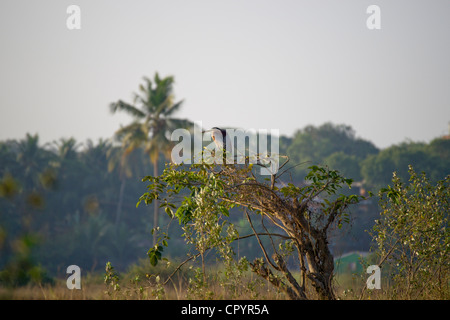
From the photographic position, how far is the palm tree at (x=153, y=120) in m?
31.3

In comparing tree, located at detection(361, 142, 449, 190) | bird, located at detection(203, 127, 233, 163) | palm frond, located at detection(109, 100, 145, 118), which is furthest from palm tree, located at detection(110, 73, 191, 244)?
bird, located at detection(203, 127, 233, 163)

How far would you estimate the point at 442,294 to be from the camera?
534 centimetres

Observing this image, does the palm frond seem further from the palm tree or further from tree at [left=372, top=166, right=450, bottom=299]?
tree at [left=372, top=166, right=450, bottom=299]

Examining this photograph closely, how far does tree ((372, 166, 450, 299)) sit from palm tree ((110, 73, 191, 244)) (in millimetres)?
25827

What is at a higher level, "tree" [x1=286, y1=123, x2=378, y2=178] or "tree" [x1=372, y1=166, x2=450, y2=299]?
"tree" [x1=286, y1=123, x2=378, y2=178]

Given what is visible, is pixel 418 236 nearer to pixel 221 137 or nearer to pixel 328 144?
pixel 221 137

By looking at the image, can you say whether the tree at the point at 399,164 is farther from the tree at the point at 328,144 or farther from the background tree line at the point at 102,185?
the tree at the point at 328,144

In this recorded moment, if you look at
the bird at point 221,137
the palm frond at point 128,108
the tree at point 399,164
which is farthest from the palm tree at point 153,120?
the bird at point 221,137

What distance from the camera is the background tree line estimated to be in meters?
31.7

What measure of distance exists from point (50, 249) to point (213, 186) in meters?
33.9

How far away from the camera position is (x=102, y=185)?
1677 inches

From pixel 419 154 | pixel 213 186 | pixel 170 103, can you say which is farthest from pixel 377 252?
pixel 419 154

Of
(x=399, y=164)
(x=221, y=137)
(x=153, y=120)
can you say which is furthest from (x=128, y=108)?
(x=221, y=137)

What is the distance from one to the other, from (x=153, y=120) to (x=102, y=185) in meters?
13.2
